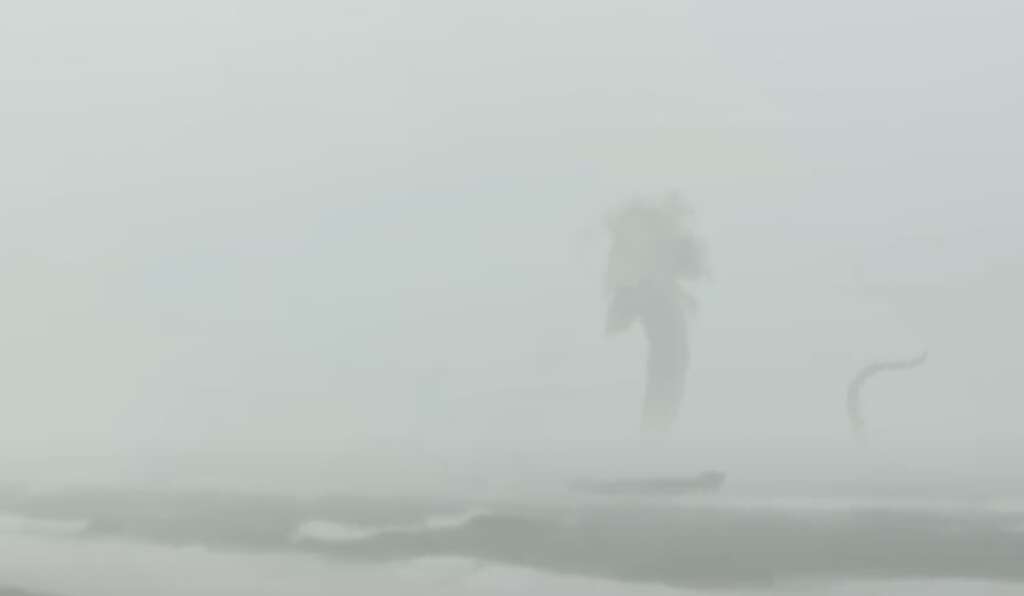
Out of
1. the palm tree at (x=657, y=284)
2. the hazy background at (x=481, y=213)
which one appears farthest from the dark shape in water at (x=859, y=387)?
the palm tree at (x=657, y=284)

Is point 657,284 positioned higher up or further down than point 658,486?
higher up

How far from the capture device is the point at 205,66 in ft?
3.45

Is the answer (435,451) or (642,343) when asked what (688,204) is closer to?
(642,343)

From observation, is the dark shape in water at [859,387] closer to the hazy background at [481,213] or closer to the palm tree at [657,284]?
the hazy background at [481,213]

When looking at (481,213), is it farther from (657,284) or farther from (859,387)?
(859,387)

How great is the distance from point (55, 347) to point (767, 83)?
580 mm

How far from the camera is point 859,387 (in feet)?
3.02

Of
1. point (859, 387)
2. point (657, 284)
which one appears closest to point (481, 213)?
point (657, 284)

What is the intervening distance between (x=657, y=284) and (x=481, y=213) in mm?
141

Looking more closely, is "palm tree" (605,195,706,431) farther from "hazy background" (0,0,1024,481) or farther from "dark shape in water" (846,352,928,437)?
"dark shape in water" (846,352,928,437)

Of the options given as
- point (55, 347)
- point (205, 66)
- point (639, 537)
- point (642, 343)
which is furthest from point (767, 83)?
point (55, 347)

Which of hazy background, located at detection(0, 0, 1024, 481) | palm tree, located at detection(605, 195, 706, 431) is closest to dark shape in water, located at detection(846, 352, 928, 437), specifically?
hazy background, located at detection(0, 0, 1024, 481)

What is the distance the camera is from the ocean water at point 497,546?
2.93ft

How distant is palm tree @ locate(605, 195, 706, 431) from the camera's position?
95cm
